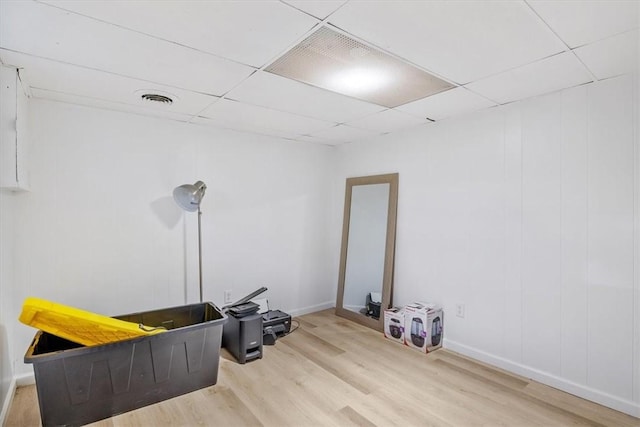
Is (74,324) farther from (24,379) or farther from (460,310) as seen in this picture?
(460,310)

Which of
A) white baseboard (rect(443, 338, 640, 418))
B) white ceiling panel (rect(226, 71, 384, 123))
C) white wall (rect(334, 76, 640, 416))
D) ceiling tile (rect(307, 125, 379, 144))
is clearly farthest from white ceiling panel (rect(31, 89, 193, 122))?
white baseboard (rect(443, 338, 640, 418))

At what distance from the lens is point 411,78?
7.23 feet

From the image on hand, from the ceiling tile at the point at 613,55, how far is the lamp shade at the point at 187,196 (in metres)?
2.82

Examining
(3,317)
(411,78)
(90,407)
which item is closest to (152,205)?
(3,317)

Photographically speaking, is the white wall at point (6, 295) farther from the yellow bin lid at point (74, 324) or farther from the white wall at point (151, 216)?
the yellow bin lid at point (74, 324)

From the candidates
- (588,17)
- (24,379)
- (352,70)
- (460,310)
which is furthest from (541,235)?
(24,379)

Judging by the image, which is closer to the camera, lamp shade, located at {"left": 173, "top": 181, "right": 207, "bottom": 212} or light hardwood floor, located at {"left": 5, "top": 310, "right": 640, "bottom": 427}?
light hardwood floor, located at {"left": 5, "top": 310, "right": 640, "bottom": 427}

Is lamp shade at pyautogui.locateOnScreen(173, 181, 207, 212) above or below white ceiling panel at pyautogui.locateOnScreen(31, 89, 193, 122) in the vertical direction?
below

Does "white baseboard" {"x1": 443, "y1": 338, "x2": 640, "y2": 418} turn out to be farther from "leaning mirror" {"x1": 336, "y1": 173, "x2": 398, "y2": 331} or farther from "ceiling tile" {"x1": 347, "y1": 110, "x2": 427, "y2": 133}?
"ceiling tile" {"x1": 347, "y1": 110, "x2": 427, "y2": 133}

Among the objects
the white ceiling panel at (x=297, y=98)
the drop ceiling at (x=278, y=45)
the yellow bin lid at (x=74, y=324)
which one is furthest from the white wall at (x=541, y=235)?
the yellow bin lid at (x=74, y=324)

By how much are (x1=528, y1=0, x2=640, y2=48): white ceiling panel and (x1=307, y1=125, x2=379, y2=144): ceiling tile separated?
2.06 meters

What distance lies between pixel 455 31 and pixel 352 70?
662 millimetres

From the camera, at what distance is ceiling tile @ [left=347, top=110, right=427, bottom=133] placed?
3053 millimetres

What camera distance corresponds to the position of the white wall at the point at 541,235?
2170mm
